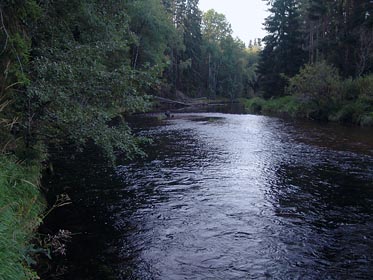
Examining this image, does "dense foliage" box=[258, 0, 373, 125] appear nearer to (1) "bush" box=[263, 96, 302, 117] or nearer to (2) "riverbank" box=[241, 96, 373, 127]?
(2) "riverbank" box=[241, 96, 373, 127]

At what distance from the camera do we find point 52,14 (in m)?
9.71

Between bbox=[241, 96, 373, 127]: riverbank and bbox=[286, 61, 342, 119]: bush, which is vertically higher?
bbox=[286, 61, 342, 119]: bush

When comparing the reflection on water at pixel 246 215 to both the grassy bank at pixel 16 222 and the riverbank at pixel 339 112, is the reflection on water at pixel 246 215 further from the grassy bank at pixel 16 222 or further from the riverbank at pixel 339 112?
the riverbank at pixel 339 112

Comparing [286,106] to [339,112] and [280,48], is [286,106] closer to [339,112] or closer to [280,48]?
[339,112]

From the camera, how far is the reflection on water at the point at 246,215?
6262 millimetres

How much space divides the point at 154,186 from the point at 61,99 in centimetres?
412

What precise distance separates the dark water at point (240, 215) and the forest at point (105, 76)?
1537 millimetres

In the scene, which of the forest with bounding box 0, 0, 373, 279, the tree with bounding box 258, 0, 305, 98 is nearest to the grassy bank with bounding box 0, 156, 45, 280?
the forest with bounding box 0, 0, 373, 279

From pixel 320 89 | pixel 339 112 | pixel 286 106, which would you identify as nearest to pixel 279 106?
pixel 286 106

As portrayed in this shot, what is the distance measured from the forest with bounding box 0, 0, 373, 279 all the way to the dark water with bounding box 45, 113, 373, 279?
154 centimetres

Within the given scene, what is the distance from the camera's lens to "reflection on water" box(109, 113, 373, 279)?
626cm

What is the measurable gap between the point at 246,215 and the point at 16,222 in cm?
526

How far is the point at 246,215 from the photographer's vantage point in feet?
28.7

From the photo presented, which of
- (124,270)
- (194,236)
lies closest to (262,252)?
(194,236)
